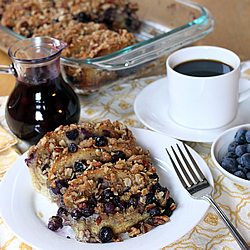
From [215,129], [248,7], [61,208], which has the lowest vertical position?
[248,7]

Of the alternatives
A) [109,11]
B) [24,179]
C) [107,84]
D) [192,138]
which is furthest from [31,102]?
[109,11]

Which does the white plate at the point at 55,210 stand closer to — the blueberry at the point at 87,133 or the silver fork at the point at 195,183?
the silver fork at the point at 195,183

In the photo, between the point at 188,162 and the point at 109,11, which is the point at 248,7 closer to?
the point at 109,11

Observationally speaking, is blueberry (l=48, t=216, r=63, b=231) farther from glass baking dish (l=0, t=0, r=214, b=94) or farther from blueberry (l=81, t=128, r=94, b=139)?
glass baking dish (l=0, t=0, r=214, b=94)

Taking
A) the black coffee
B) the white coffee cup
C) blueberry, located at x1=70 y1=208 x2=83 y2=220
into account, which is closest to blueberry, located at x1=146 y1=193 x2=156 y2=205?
blueberry, located at x1=70 y1=208 x2=83 y2=220

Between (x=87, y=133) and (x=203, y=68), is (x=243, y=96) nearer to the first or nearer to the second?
(x=203, y=68)
